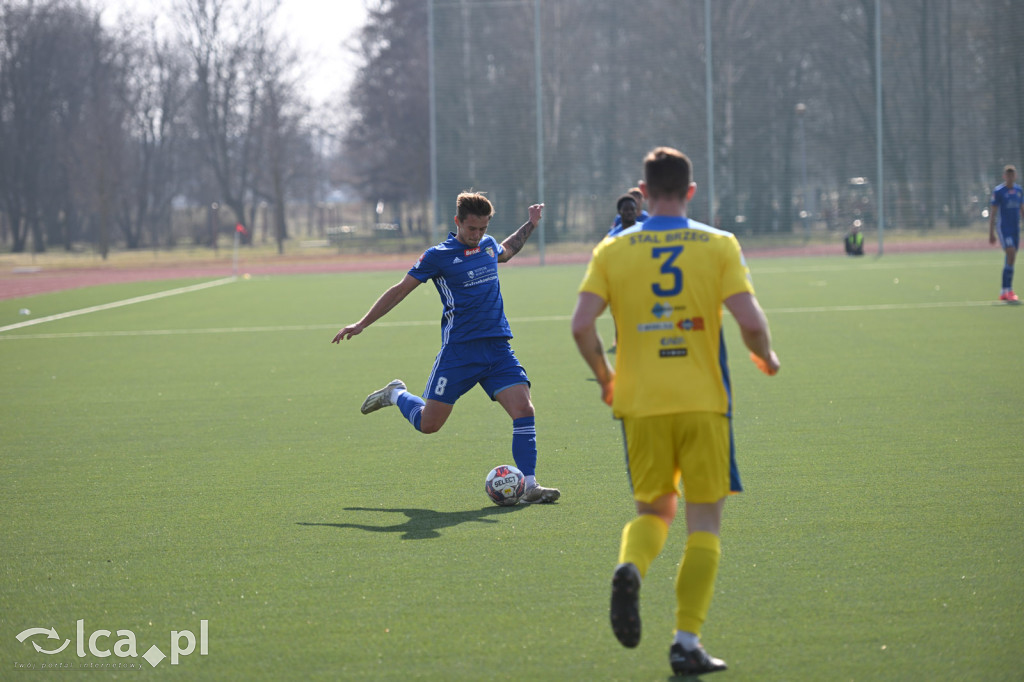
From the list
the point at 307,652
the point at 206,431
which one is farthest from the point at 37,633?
the point at 206,431

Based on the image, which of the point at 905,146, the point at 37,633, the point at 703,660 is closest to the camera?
the point at 703,660

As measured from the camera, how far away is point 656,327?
399 cm

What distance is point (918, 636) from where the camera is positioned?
167 inches

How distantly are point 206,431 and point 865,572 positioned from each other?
238 inches

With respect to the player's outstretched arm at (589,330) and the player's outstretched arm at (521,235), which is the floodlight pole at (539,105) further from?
the player's outstretched arm at (589,330)

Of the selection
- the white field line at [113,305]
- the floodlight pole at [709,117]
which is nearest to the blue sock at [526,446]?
the white field line at [113,305]

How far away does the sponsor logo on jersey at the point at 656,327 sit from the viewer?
3.98 meters

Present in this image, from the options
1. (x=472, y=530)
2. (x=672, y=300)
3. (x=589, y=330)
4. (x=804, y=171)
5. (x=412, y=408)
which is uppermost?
(x=804, y=171)

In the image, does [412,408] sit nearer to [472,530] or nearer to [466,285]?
[466,285]

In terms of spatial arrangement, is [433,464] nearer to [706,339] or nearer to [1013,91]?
[706,339]

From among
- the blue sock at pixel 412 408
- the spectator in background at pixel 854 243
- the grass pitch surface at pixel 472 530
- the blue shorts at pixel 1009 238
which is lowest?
the grass pitch surface at pixel 472 530

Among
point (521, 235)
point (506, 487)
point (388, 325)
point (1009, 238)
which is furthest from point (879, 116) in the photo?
point (506, 487)

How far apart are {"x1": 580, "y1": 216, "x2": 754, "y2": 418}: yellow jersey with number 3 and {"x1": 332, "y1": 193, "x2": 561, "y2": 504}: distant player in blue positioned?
8.69 ft

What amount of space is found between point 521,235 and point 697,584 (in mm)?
3823
